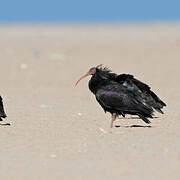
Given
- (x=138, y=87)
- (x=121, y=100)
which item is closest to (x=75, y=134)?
(x=121, y=100)

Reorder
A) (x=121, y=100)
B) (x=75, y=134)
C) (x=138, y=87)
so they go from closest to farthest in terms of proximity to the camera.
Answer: (x=75, y=134)
(x=121, y=100)
(x=138, y=87)

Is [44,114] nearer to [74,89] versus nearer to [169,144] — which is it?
[169,144]

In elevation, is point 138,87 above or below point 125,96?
above

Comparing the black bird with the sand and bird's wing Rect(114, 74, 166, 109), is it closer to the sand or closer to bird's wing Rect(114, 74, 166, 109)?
bird's wing Rect(114, 74, 166, 109)

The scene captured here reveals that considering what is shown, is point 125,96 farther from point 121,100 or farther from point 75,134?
point 75,134

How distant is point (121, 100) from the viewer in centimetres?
1441

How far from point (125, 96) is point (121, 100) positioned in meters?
0.11

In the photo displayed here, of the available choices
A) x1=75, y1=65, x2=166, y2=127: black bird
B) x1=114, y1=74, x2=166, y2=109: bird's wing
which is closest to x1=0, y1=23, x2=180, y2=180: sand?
x1=75, y1=65, x2=166, y2=127: black bird

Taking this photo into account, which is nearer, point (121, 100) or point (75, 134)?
point (75, 134)

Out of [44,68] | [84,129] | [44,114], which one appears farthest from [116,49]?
[84,129]

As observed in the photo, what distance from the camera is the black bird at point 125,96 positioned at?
14.3 meters

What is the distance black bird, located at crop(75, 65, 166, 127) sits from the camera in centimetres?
1433

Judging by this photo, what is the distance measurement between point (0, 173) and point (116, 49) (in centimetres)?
3381

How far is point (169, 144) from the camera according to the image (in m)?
11.8
